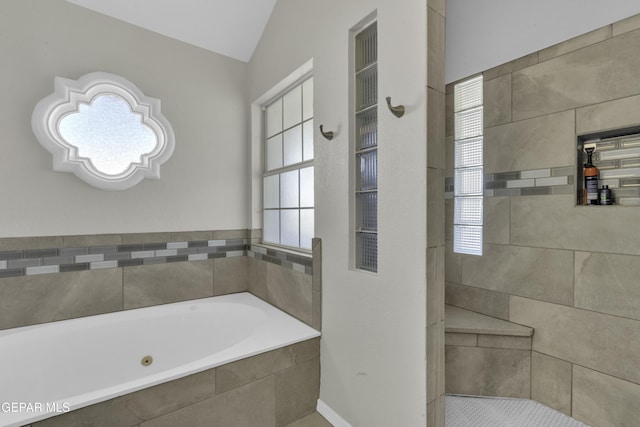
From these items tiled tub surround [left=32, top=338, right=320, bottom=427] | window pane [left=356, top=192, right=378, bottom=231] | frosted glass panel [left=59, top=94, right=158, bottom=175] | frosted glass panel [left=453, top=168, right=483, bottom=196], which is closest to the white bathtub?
tiled tub surround [left=32, top=338, right=320, bottom=427]

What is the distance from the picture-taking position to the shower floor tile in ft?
5.23

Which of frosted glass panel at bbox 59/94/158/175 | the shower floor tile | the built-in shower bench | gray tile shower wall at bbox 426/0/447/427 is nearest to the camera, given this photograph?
gray tile shower wall at bbox 426/0/447/427

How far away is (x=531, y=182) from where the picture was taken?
1836 mm

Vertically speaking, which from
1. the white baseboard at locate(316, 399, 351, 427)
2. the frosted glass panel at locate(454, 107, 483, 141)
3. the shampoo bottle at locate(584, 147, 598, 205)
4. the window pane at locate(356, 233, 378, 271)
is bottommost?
the white baseboard at locate(316, 399, 351, 427)

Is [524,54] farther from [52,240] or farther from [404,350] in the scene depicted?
[52,240]

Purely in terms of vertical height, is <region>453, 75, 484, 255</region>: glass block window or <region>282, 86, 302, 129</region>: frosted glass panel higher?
<region>282, 86, 302, 129</region>: frosted glass panel

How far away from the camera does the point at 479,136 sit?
2.12m

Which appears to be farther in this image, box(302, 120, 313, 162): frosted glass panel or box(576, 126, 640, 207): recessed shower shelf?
box(302, 120, 313, 162): frosted glass panel

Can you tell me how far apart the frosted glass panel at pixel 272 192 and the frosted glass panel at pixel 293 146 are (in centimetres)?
21

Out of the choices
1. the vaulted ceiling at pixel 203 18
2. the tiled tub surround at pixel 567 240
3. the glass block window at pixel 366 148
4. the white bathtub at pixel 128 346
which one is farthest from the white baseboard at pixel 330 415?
the vaulted ceiling at pixel 203 18

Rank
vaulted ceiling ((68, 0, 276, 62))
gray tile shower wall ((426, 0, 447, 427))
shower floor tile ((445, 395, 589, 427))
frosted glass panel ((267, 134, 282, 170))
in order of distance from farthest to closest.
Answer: frosted glass panel ((267, 134, 282, 170))
vaulted ceiling ((68, 0, 276, 62))
shower floor tile ((445, 395, 589, 427))
gray tile shower wall ((426, 0, 447, 427))

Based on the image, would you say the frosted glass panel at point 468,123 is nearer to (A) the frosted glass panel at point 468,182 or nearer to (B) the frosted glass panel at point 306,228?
(A) the frosted glass panel at point 468,182

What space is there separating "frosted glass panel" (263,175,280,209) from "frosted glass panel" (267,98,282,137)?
1.28ft

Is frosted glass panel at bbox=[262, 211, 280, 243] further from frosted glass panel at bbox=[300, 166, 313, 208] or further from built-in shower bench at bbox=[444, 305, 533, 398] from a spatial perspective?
built-in shower bench at bbox=[444, 305, 533, 398]
